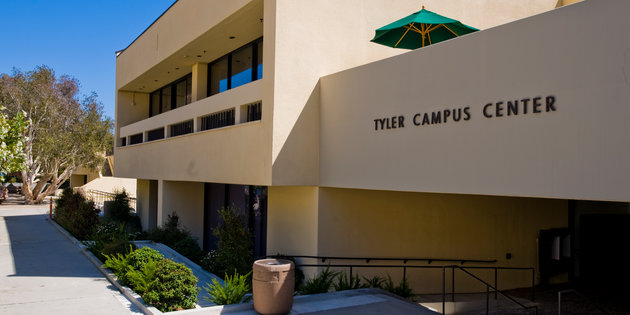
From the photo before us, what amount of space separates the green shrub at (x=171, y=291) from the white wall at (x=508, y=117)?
13.1ft

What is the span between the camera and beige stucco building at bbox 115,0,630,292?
7.18 m

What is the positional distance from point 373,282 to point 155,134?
44.8 feet

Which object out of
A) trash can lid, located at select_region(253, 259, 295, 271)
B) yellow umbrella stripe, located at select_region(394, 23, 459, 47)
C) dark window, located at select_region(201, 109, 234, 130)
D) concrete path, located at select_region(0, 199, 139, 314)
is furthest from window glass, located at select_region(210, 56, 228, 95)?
trash can lid, located at select_region(253, 259, 295, 271)

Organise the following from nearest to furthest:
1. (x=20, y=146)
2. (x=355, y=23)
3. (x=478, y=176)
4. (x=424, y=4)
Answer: (x=478, y=176)
(x=355, y=23)
(x=424, y=4)
(x=20, y=146)

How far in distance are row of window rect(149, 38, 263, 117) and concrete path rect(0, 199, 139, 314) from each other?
24.0ft

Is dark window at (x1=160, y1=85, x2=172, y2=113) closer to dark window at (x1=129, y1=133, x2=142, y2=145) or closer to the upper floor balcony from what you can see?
dark window at (x1=129, y1=133, x2=142, y2=145)

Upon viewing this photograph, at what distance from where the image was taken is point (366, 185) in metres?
10.9

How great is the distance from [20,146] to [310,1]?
1332 cm

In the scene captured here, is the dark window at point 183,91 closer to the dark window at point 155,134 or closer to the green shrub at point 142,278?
the dark window at point 155,134

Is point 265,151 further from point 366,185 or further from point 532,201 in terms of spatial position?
point 532,201

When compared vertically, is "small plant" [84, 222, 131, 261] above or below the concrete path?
above

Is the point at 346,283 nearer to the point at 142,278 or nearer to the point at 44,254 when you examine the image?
the point at 142,278

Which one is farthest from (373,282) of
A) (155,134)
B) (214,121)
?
(155,134)

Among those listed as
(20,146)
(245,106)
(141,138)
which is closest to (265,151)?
(245,106)
